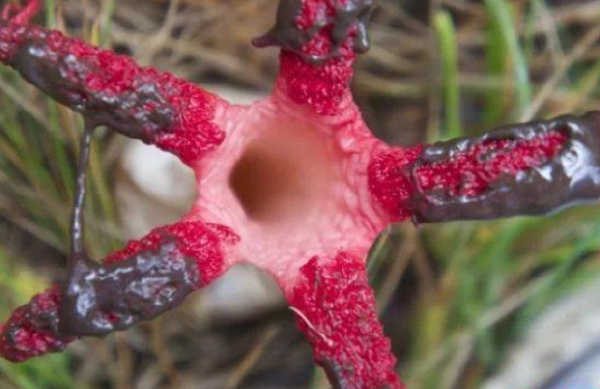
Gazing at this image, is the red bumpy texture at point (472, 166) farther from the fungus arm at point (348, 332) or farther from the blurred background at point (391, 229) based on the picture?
the blurred background at point (391, 229)

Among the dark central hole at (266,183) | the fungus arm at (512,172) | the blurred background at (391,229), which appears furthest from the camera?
the blurred background at (391,229)

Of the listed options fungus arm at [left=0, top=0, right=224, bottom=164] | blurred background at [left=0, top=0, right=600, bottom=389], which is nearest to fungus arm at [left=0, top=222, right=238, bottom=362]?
fungus arm at [left=0, top=0, right=224, bottom=164]

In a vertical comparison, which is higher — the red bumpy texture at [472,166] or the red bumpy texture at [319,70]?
the red bumpy texture at [319,70]

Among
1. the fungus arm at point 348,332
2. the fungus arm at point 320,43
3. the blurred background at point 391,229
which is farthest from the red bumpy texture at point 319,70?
the blurred background at point 391,229

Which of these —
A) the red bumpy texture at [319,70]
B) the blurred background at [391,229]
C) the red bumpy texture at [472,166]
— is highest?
the red bumpy texture at [319,70]

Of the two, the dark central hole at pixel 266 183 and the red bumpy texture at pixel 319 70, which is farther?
the dark central hole at pixel 266 183

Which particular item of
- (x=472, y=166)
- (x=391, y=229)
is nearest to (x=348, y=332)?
(x=472, y=166)

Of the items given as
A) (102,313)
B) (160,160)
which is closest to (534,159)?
(102,313)
